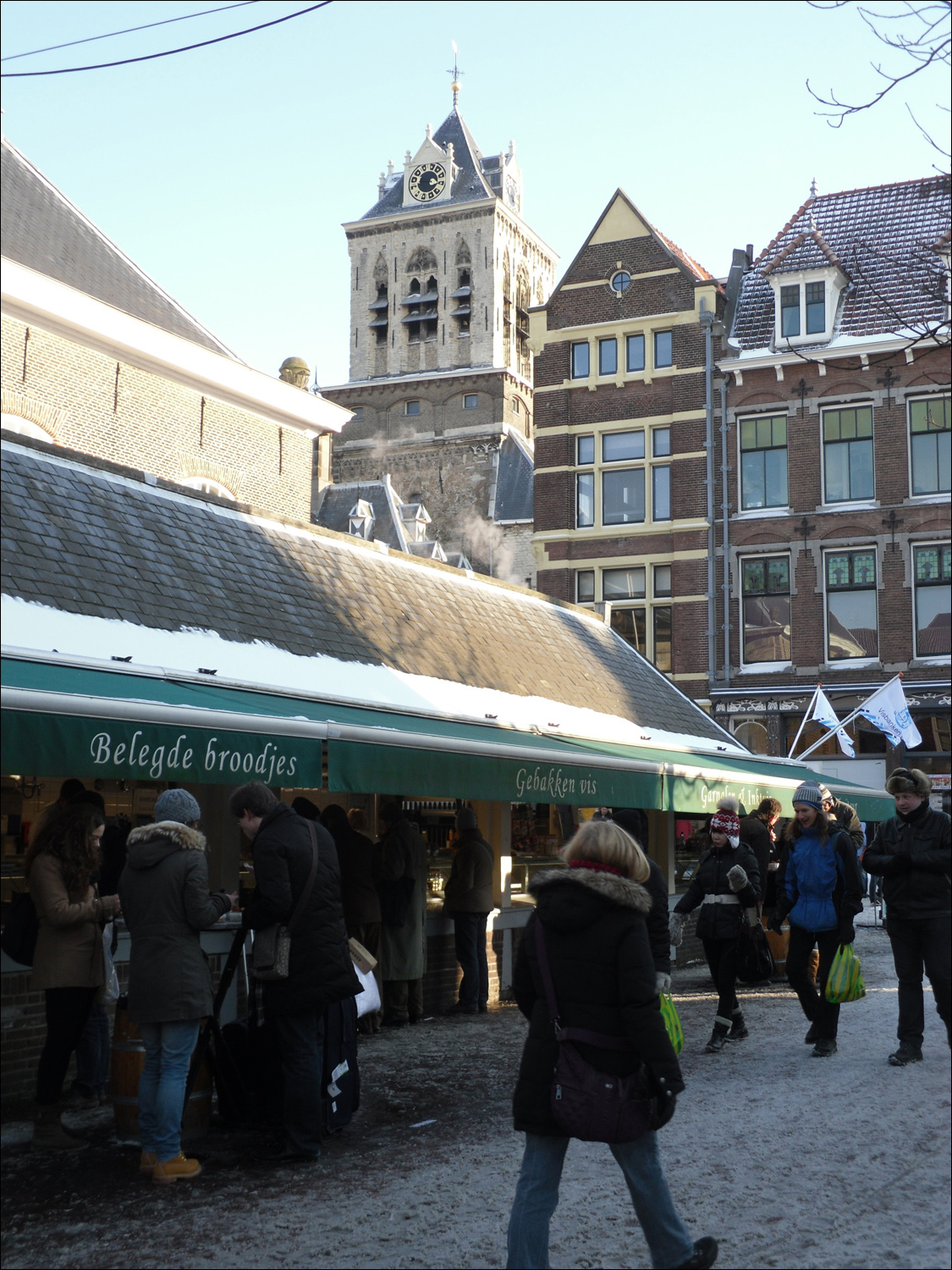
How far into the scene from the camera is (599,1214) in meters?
5.17

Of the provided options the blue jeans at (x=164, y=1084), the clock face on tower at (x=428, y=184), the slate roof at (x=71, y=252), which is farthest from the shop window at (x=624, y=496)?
the clock face on tower at (x=428, y=184)

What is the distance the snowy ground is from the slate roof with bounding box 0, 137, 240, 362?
1303 cm

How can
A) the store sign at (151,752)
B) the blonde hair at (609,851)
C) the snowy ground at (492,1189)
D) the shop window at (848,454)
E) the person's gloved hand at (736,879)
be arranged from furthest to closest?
the shop window at (848,454), the person's gloved hand at (736,879), the store sign at (151,752), the snowy ground at (492,1189), the blonde hair at (609,851)

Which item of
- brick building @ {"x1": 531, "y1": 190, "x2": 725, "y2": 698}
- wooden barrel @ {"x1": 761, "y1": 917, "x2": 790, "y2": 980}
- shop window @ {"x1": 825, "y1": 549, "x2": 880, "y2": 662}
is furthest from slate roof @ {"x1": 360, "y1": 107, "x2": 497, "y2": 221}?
wooden barrel @ {"x1": 761, "y1": 917, "x2": 790, "y2": 980}

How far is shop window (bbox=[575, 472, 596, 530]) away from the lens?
2955 centimetres

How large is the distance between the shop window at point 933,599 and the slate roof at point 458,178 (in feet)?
159

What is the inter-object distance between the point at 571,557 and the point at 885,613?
269 inches

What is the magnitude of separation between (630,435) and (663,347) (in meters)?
1.98

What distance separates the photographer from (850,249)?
84.5 feet

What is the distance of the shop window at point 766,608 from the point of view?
89.4 ft

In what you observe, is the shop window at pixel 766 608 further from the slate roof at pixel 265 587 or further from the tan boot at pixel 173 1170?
the tan boot at pixel 173 1170

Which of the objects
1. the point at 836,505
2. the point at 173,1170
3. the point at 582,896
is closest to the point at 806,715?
the point at 836,505

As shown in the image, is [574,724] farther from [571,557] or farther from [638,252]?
[638,252]

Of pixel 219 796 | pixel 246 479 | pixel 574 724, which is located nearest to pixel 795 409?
pixel 246 479
